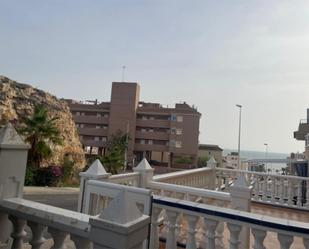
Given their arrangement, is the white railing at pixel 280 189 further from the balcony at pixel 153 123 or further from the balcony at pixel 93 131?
the balcony at pixel 93 131

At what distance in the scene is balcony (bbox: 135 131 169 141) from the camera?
52500mm

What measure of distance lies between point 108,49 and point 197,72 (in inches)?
171

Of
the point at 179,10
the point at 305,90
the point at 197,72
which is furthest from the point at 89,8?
the point at 305,90

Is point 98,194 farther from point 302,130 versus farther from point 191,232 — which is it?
point 302,130

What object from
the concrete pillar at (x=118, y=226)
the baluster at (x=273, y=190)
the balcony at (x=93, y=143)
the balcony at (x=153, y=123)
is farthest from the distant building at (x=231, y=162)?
the concrete pillar at (x=118, y=226)

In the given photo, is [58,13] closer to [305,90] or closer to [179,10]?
[179,10]

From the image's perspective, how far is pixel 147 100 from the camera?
58281 mm

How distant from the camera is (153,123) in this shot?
52688mm

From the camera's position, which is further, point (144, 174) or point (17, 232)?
point (144, 174)

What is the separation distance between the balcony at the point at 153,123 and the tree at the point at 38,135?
109 feet

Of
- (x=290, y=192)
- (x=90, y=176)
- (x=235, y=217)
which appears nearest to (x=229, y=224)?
(x=235, y=217)

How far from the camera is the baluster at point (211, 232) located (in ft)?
7.74

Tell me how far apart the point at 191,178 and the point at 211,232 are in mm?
4720

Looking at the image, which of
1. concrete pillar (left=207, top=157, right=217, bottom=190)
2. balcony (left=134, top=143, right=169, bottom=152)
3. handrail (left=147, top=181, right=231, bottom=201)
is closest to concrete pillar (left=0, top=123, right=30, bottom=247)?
Result: handrail (left=147, top=181, right=231, bottom=201)
